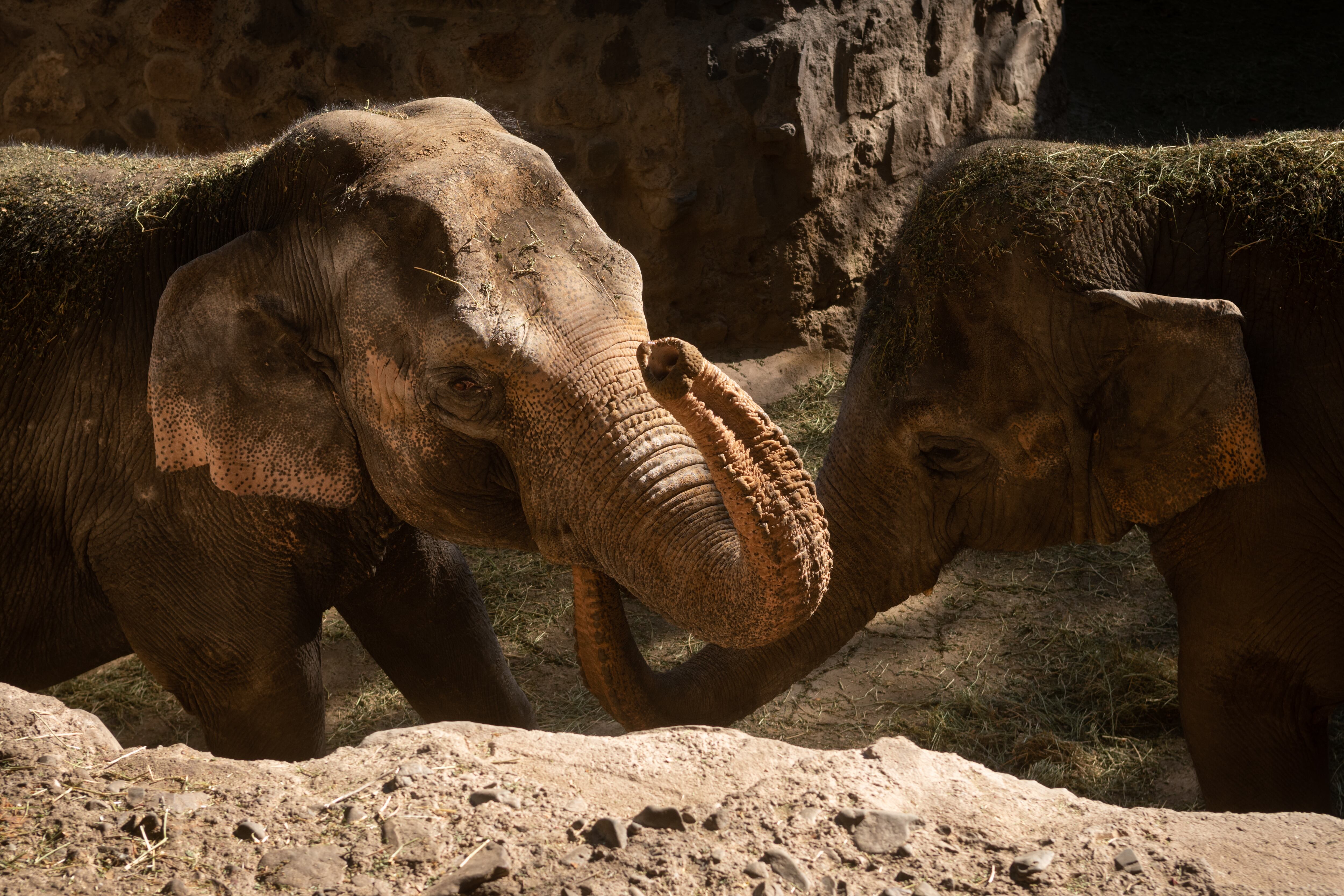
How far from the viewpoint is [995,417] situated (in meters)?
3.71

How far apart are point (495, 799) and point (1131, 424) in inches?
82.1

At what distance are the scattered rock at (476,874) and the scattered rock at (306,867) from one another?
0.58 ft

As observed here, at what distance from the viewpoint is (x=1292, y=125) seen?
394 inches

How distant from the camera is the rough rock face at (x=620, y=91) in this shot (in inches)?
274

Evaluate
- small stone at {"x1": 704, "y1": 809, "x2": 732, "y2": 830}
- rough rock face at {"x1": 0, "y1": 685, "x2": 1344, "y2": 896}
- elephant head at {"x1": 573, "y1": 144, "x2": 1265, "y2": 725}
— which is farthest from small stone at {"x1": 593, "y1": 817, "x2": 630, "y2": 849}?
elephant head at {"x1": 573, "y1": 144, "x2": 1265, "y2": 725}

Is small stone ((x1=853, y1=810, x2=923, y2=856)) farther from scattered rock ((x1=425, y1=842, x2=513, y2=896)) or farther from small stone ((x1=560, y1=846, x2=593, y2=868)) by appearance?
scattered rock ((x1=425, y1=842, x2=513, y2=896))

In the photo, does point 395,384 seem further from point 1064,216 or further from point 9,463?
point 1064,216

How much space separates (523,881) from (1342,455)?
2509mm

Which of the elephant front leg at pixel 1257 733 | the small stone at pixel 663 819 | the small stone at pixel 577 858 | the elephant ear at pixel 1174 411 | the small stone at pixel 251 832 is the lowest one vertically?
the elephant front leg at pixel 1257 733

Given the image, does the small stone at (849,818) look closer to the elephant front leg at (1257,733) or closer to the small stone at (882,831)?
the small stone at (882,831)

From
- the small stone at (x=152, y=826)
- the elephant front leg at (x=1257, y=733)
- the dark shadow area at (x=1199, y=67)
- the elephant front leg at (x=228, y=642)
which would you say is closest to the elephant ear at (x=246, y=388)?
the elephant front leg at (x=228, y=642)

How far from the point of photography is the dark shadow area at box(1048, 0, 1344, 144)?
9.88 metres

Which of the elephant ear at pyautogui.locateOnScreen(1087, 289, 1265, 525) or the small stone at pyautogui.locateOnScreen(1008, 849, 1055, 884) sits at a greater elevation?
the elephant ear at pyautogui.locateOnScreen(1087, 289, 1265, 525)

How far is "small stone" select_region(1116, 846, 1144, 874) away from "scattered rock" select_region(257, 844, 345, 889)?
131 cm
